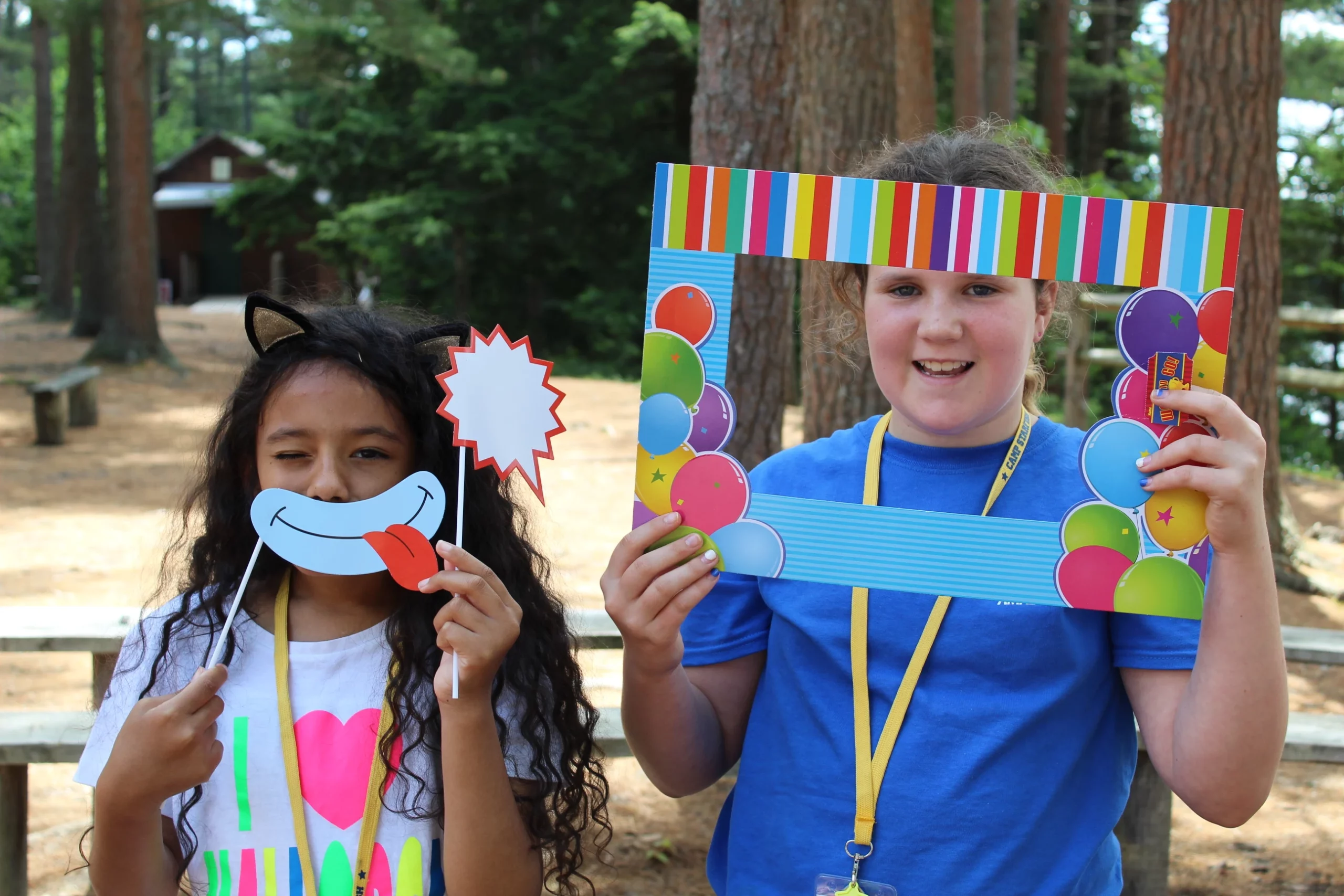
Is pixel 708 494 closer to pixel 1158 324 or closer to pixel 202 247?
pixel 1158 324

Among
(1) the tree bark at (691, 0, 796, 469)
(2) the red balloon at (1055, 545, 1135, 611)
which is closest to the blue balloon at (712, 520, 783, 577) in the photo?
(2) the red balloon at (1055, 545, 1135, 611)

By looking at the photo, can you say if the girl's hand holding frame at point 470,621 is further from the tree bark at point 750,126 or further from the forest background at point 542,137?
the forest background at point 542,137

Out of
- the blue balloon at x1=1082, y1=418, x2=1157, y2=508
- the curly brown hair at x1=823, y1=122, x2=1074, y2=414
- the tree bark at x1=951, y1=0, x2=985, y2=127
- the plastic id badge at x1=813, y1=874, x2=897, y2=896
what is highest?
the tree bark at x1=951, y1=0, x2=985, y2=127

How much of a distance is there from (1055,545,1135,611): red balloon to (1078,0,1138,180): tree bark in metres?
21.2

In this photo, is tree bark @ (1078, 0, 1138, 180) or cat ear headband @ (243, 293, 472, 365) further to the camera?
tree bark @ (1078, 0, 1138, 180)

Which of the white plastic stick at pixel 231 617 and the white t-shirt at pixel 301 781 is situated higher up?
the white plastic stick at pixel 231 617

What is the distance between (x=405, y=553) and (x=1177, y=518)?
976 millimetres

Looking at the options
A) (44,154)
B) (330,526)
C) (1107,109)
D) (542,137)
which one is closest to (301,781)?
(330,526)

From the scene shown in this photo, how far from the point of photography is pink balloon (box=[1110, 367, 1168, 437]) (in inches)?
57.0

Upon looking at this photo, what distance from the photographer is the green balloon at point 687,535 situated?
1.50m

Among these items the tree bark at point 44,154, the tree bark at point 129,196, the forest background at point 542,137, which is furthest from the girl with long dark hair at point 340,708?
the tree bark at point 44,154

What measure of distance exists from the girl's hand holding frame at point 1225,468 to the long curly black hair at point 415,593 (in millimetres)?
928

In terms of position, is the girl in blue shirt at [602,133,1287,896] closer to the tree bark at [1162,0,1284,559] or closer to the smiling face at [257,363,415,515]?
the smiling face at [257,363,415,515]

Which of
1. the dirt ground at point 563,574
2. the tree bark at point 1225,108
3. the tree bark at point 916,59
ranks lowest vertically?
the dirt ground at point 563,574
